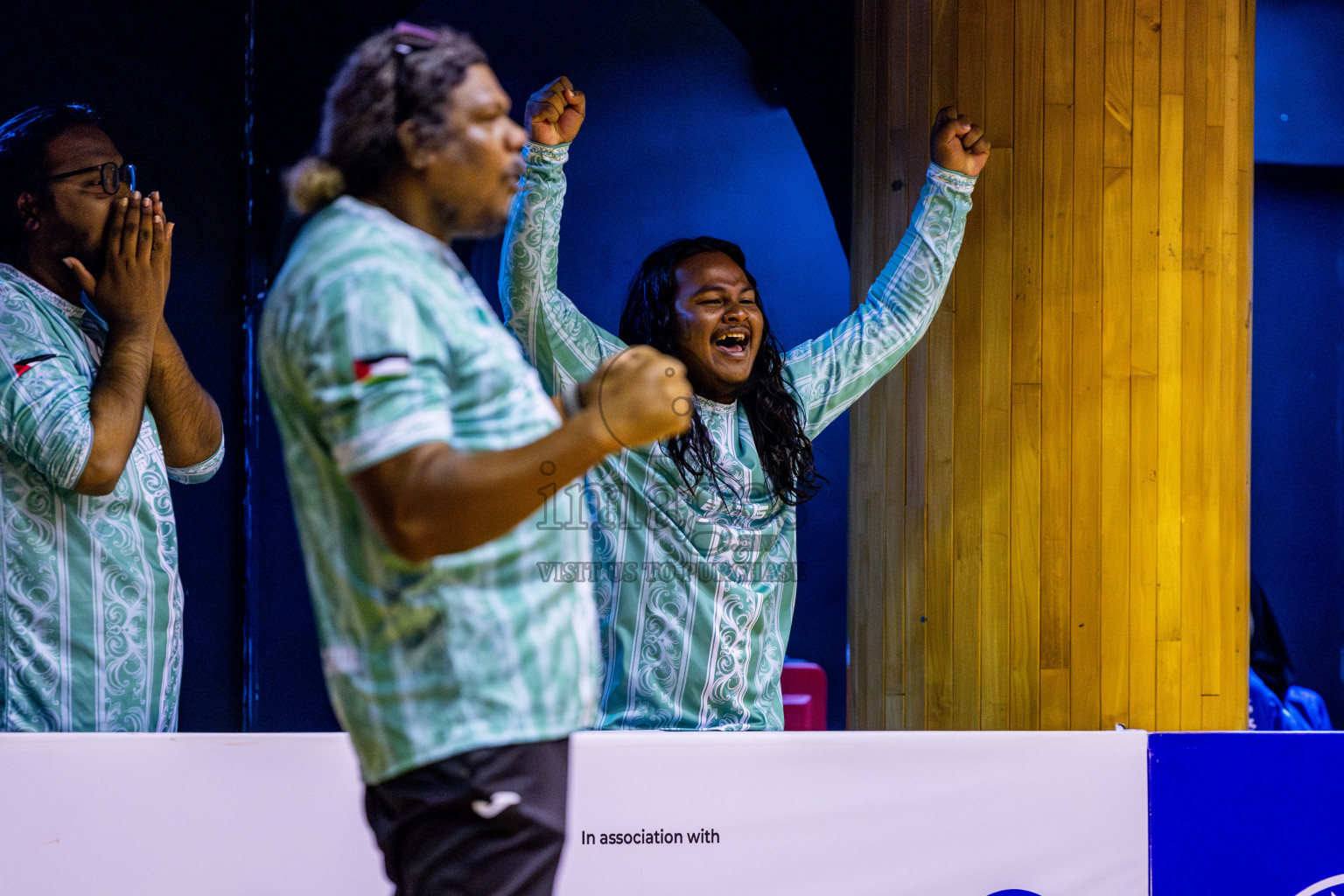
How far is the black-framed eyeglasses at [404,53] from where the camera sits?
3.84 feet

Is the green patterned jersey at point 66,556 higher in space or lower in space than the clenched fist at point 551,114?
lower

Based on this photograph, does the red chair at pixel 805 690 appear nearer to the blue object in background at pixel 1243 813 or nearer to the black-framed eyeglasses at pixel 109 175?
the blue object in background at pixel 1243 813

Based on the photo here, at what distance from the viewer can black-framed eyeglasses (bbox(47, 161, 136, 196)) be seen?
7.37ft

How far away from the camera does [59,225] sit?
88.0 inches

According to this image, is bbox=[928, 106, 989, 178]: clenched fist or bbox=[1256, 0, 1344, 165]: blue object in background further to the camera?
bbox=[1256, 0, 1344, 165]: blue object in background

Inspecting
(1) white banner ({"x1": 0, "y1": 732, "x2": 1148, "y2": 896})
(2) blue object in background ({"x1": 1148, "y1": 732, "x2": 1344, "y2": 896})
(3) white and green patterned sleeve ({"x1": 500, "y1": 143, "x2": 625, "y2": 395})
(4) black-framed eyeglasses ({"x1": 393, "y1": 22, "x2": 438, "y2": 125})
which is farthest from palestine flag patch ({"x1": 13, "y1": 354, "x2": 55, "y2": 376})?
(2) blue object in background ({"x1": 1148, "y1": 732, "x2": 1344, "y2": 896})

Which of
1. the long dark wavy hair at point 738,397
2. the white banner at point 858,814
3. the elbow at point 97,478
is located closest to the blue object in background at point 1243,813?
the white banner at point 858,814

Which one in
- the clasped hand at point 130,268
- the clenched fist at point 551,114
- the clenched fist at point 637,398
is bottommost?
the clenched fist at point 637,398

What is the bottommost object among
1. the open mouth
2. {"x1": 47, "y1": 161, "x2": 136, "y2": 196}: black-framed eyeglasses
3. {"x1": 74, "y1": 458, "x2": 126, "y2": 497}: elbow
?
{"x1": 74, "y1": 458, "x2": 126, "y2": 497}: elbow

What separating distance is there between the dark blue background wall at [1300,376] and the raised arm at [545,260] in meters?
2.84

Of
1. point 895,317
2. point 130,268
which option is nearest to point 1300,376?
point 895,317

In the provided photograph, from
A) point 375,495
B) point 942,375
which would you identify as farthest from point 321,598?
point 942,375

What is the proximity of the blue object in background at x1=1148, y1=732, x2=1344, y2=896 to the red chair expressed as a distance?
3.13 feet

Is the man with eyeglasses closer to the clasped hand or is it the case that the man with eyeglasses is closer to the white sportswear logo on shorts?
the clasped hand
